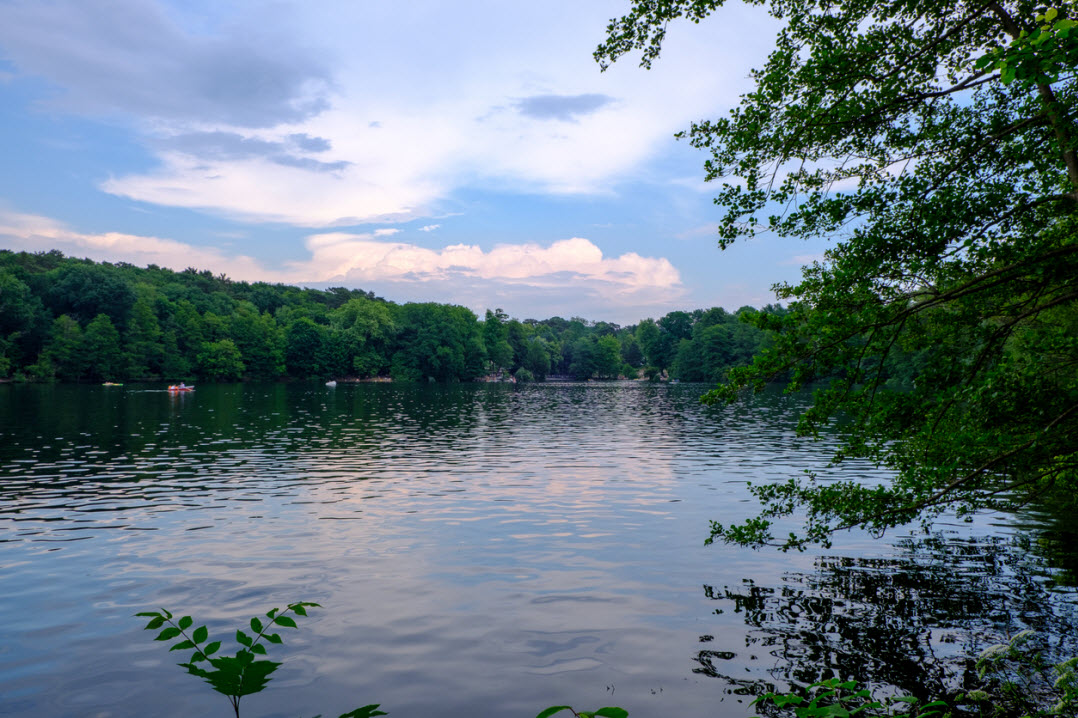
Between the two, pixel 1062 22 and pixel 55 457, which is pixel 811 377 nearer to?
pixel 1062 22

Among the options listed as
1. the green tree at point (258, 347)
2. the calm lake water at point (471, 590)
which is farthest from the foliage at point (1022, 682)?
the green tree at point (258, 347)

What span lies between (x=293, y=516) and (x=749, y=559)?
13163mm

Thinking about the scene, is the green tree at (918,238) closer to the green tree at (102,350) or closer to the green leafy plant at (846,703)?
the green leafy plant at (846,703)

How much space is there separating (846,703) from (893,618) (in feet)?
13.3

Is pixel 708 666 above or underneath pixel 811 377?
underneath

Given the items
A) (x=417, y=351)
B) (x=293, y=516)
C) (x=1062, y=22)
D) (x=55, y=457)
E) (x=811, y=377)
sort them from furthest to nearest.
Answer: (x=417, y=351) < (x=55, y=457) < (x=293, y=516) < (x=811, y=377) < (x=1062, y=22)

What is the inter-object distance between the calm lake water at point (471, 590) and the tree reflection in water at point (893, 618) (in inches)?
2.4

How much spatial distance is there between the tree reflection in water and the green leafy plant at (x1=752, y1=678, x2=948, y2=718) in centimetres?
54

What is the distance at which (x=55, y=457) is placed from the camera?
106ft

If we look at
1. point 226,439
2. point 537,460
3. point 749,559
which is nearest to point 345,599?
point 749,559

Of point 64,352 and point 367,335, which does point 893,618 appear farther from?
point 367,335

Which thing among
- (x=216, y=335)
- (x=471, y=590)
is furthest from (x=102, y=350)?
(x=471, y=590)

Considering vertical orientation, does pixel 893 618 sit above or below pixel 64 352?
below

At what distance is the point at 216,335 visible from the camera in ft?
486
